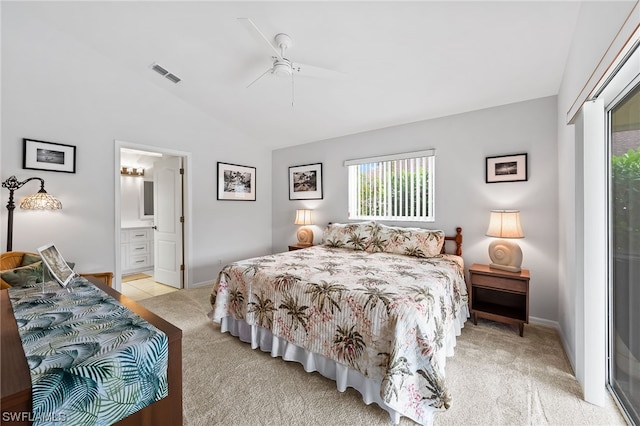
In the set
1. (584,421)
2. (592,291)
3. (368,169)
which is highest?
(368,169)

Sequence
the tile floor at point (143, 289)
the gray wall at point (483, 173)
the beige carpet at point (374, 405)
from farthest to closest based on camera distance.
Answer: the tile floor at point (143, 289) < the gray wall at point (483, 173) < the beige carpet at point (374, 405)

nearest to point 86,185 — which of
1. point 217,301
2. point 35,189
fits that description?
point 35,189

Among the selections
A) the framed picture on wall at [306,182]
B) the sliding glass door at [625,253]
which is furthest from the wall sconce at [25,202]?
the sliding glass door at [625,253]

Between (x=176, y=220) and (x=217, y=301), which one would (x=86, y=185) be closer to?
(x=176, y=220)

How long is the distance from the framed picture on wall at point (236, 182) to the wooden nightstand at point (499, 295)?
148 inches

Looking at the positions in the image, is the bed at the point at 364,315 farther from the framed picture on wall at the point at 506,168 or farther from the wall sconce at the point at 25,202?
the wall sconce at the point at 25,202

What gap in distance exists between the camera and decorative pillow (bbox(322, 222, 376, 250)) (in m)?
3.62

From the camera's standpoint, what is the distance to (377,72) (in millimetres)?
2867

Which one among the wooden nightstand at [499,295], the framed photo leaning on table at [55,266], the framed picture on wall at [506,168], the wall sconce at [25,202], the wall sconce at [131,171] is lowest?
the wooden nightstand at [499,295]

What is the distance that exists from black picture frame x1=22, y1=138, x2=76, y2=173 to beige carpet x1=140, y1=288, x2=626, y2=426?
246cm

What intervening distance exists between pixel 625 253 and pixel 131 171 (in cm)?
696

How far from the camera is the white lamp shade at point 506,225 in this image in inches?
109

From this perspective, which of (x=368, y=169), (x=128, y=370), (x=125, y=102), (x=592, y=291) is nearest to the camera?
(x=128, y=370)

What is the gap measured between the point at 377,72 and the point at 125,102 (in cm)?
321
